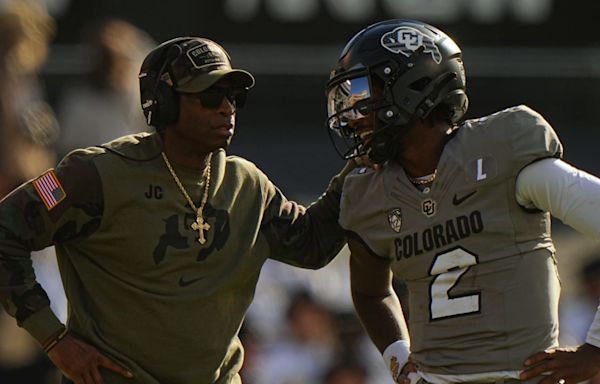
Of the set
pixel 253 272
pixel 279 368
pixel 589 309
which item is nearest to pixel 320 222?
pixel 253 272

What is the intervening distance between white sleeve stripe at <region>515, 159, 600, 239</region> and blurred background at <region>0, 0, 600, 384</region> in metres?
3.61

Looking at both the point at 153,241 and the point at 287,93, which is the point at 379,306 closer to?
the point at 153,241

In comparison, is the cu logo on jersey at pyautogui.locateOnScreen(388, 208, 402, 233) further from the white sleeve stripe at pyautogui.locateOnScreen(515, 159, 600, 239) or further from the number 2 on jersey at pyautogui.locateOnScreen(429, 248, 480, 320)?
the white sleeve stripe at pyautogui.locateOnScreen(515, 159, 600, 239)

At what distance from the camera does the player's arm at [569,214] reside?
14.5ft

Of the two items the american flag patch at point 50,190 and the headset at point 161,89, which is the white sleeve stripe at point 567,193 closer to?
the headset at point 161,89

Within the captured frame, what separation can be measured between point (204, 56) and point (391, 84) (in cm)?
71

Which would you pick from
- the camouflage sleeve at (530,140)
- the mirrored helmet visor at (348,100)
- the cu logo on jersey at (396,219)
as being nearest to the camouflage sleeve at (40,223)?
the mirrored helmet visor at (348,100)

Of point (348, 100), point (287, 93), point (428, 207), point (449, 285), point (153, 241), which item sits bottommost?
point (287, 93)

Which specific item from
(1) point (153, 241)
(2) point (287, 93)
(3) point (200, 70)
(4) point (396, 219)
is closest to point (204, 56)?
(3) point (200, 70)

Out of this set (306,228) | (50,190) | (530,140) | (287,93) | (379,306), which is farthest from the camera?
(287,93)

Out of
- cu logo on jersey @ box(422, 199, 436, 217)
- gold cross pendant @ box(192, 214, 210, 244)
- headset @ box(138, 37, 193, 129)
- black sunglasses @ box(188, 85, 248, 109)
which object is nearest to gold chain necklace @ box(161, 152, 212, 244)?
gold cross pendant @ box(192, 214, 210, 244)

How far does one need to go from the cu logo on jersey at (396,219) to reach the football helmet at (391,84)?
0.62 feet

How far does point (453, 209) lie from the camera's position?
4.68m

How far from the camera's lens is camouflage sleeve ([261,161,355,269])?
5340 millimetres
